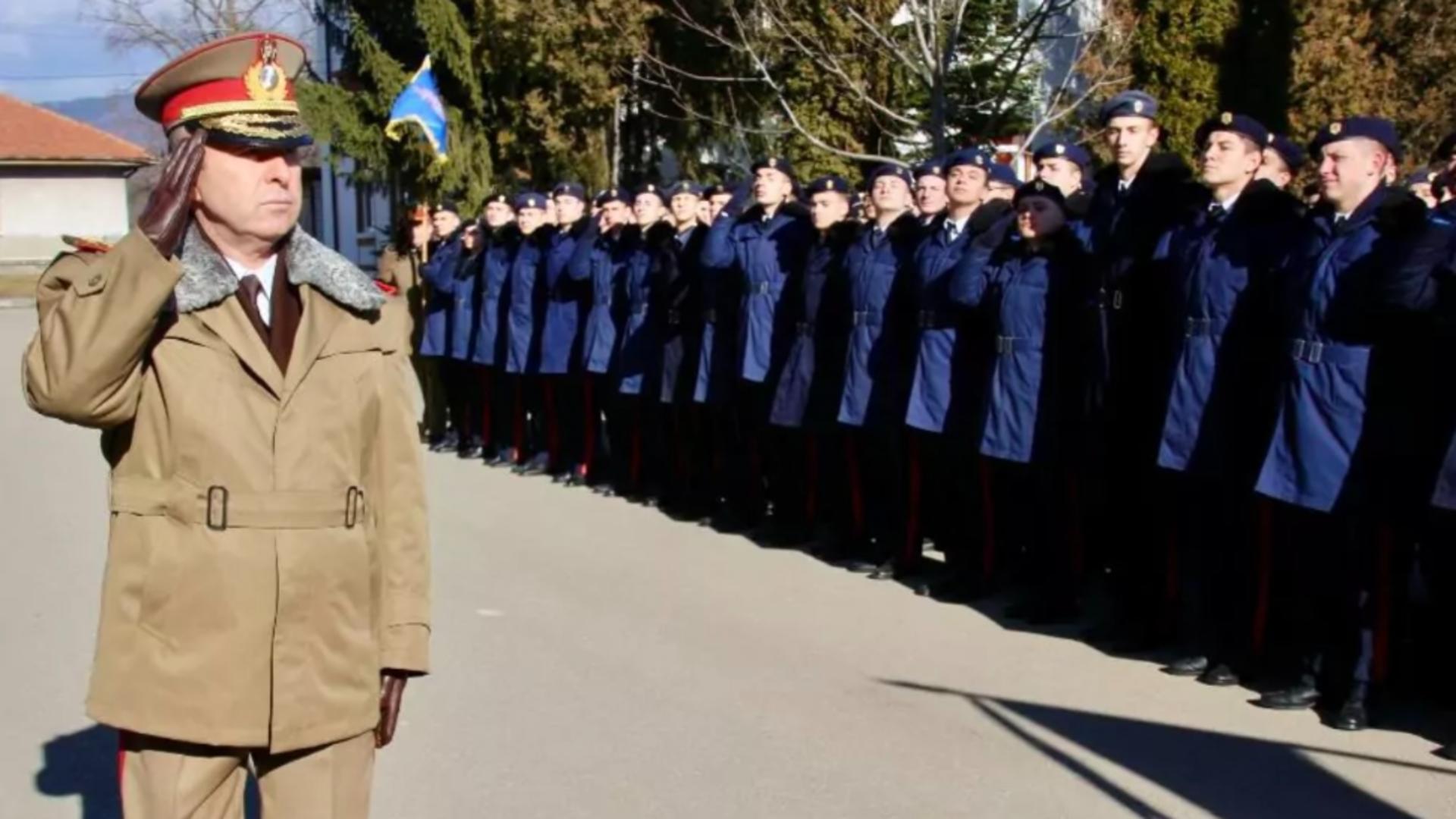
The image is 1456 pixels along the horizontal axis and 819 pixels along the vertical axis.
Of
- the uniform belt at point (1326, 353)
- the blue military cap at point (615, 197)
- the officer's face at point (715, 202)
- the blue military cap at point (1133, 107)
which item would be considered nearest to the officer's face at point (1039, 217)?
the blue military cap at point (1133, 107)

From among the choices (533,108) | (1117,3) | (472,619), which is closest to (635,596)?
(472,619)

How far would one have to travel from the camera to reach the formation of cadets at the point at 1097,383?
21.3 feet

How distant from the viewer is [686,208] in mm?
11656

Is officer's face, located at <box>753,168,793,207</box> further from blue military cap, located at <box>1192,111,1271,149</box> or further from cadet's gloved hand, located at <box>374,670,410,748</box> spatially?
cadet's gloved hand, located at <box>374,670,410,748</box>

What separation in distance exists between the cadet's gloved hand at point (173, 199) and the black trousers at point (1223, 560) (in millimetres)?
4719

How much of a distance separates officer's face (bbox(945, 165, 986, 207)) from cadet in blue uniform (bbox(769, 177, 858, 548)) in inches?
39.1

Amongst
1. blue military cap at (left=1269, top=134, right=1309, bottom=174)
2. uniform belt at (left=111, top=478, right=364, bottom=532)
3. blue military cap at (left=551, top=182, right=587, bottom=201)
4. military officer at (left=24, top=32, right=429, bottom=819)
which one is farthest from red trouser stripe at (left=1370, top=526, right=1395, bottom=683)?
blue military cap at (left=551, top=182, right=587, bottom=201)

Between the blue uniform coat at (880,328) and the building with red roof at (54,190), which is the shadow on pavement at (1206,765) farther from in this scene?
the building with red roof at (54,190)

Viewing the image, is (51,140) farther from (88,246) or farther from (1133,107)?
(88,246)

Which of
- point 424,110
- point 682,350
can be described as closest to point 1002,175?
point 682,350

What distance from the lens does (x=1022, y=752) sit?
6.21 metres

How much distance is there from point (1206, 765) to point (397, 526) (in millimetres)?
3267

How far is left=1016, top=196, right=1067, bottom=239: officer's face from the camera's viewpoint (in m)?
8.09

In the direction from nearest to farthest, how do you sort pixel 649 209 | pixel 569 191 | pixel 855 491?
1. pixel 855 491
2. pixel 649 209
3. pixel 569 191
